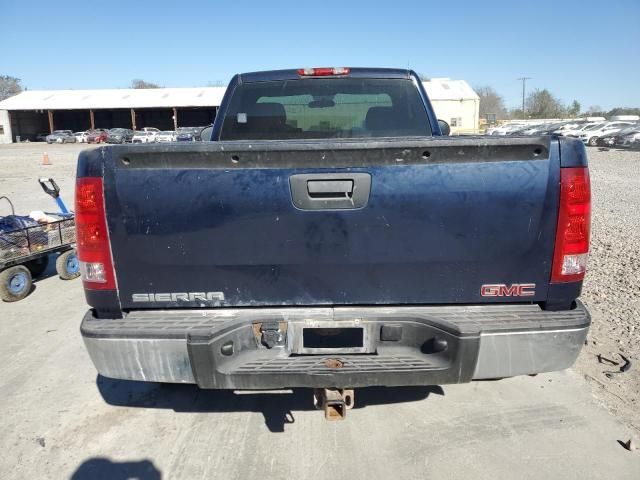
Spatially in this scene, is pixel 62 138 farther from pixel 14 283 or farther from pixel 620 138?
pixel 14 283

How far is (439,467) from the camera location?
269 cm

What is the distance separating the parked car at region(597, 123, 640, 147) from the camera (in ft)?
116

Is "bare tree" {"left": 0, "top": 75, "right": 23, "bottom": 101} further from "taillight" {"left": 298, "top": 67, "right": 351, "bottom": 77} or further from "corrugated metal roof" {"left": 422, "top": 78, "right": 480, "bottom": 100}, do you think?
"taillight" {"left": 298, "top": 67, "right": 351, "bottom": 77}

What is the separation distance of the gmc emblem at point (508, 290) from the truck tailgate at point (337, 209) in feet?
0.11

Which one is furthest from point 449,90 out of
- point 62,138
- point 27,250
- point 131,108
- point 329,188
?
point 329,188

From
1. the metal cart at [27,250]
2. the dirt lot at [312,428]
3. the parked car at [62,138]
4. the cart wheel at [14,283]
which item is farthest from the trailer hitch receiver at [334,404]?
the parked car at [62,138]

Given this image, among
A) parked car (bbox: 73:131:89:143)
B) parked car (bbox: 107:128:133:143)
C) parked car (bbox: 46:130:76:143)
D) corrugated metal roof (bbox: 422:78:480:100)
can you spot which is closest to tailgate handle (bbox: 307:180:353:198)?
parked car (bbox: 107:128:133:143)

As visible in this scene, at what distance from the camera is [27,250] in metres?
5.70

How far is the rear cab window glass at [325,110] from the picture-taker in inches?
152

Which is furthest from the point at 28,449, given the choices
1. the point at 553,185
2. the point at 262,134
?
the point at 553,185

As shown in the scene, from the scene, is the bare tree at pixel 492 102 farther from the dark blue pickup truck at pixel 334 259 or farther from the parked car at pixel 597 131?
the dark blue pickup truck at pixel 334 259

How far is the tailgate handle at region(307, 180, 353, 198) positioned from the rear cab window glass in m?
1.60

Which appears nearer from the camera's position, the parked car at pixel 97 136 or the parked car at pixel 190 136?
the parked car at pixel 190 136

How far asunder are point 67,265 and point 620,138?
40.7 meters
